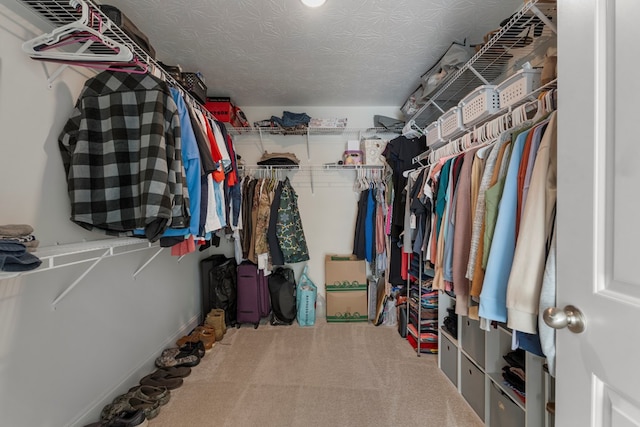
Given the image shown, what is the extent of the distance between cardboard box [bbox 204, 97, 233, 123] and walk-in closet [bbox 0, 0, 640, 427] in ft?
0.08

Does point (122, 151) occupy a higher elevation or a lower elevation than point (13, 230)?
higher

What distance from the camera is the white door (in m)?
0.48

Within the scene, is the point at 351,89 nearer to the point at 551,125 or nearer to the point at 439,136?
the point at 439,136

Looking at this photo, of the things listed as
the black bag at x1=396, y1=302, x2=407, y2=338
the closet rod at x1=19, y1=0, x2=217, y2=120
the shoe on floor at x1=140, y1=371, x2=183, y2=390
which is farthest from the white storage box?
the shoe on floor at x1=140, y1=371, x2=183, y2=390

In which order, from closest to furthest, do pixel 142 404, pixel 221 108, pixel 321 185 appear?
pixel 142 404
pixel 221 108
pixel 321 185

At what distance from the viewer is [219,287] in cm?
269

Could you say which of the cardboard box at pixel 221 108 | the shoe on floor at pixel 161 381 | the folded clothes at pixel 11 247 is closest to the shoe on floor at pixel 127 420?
the shoe on floor at pixel 161 381

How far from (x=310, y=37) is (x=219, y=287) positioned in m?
2.35

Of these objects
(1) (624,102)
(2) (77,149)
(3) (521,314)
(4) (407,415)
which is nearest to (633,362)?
(3) (521,314)

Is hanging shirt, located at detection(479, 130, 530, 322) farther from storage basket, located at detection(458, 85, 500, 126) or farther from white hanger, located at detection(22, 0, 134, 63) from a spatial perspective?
white hanger, located at detection(22, 0, 134, 63)

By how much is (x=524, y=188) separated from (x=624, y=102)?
44 cm

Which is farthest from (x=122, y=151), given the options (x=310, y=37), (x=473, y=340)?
(x=473, y=340)

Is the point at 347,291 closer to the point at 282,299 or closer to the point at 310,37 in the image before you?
the point at 282,299

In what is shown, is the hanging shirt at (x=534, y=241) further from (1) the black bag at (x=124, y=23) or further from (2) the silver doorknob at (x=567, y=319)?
(1) the black bag at (x=124, y=23)
